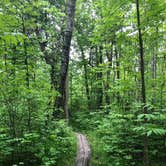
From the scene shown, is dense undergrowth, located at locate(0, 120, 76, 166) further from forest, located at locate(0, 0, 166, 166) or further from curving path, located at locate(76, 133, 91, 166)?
curving path, located at locate(76, 133, 91, 166)

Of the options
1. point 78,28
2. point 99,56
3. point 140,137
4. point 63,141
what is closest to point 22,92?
point 63,141

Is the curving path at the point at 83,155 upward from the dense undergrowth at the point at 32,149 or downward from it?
downward

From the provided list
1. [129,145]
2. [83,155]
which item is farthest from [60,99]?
[129,145]

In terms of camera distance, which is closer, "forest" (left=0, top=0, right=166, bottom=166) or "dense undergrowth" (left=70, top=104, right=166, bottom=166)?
"forest" (left=0, top=0, right=166, bottom=166)

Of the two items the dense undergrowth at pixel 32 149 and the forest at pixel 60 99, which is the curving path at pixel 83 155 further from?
the dense undergrowth at pixel 32 149

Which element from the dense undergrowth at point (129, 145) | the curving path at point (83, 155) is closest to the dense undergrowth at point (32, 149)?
the curving path at point (83, 155)

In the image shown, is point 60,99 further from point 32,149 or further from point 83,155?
point 32,149

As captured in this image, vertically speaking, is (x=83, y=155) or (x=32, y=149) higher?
(x=32, y=149)

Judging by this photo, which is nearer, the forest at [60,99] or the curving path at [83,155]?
the forest at [60,99]

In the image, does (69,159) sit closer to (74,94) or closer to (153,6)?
(153,6)

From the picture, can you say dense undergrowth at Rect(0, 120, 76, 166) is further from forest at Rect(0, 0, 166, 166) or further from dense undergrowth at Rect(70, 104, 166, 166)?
dense undergrowth at Rect(70, 104, 166, 166)

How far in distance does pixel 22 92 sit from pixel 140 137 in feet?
12.6

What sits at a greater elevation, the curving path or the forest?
the forest

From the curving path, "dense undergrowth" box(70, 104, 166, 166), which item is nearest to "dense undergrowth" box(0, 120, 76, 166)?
the curving path
